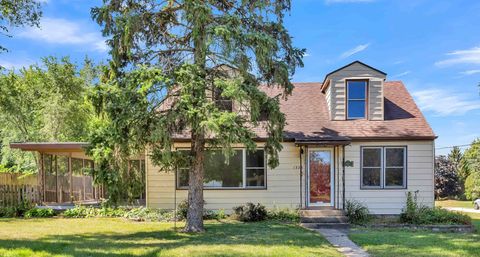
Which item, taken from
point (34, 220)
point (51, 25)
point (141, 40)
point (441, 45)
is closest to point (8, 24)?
point (51, 25)

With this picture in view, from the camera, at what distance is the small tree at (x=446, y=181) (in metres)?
32.2

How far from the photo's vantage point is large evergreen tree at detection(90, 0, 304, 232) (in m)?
8.65

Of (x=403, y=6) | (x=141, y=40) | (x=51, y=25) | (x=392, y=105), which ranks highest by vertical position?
(x=403, y=6)

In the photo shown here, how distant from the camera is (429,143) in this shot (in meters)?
13.1

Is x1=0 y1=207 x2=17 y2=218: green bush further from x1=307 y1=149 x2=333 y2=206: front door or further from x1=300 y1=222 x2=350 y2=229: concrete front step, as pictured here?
x1=307 y1=149 x2=333 y2=206: front door

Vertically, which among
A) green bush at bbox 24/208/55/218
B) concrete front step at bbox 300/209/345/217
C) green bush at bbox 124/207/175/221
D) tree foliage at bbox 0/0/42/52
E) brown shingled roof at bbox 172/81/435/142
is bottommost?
green bush at bbox 24/208/55/218

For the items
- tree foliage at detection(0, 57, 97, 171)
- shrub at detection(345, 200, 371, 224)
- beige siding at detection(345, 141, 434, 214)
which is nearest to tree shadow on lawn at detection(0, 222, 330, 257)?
shrub at detection(345, 200, 371, 224)

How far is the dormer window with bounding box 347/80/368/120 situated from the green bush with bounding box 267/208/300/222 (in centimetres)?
417

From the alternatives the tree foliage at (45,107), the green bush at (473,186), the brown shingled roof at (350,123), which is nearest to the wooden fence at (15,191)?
the brown shingled roof at (350,123)

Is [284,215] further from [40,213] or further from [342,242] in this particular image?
[40,213]

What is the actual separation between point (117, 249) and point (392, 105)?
1149cm

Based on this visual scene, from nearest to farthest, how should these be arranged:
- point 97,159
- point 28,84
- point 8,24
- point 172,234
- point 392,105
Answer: point 97,159 → point 172,234 → point 8,24 → point 392,105 → point 28,84

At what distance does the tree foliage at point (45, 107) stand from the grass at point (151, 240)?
1458 centimetres

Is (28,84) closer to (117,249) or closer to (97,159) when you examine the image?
(97,159)
